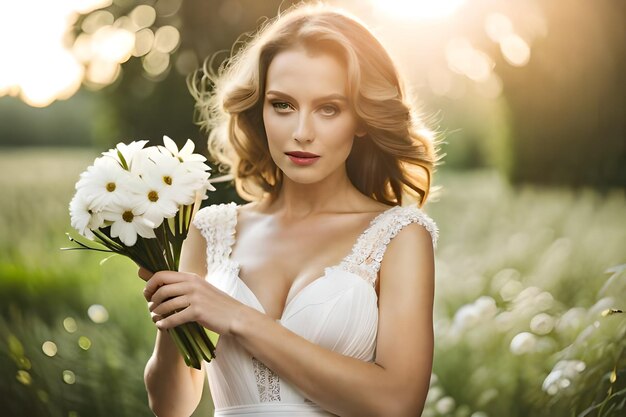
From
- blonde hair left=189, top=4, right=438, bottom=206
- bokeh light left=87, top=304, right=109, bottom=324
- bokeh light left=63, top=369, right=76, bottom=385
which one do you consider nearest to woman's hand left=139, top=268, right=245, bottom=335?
blonde hair left=189, top=4, right=438, bottom=206

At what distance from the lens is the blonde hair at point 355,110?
7.93ft

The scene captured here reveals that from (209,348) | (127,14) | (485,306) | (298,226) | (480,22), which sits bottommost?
(485,306)

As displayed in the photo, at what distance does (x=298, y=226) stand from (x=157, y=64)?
108 inches

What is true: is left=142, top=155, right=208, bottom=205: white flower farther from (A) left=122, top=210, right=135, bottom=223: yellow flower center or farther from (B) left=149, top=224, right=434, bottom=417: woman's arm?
(B) left=149, top=224, right=434, bottom=417: woman's arm

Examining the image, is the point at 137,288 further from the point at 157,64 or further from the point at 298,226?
the point at 298,226

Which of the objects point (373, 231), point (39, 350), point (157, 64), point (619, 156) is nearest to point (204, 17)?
point (157, 64)

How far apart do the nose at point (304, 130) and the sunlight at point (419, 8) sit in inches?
114

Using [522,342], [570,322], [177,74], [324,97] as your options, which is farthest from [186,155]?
[177,74]

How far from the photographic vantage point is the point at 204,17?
4.91 m

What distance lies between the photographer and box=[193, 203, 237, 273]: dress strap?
260 centimetres

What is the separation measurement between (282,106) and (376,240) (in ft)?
1.41

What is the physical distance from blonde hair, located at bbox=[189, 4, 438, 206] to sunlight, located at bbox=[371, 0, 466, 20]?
2464 millimetres

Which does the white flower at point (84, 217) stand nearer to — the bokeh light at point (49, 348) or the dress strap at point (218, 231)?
the dress strap at point (218, 231)

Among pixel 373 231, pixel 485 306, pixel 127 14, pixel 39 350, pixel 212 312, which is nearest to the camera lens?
pixel 212 312
